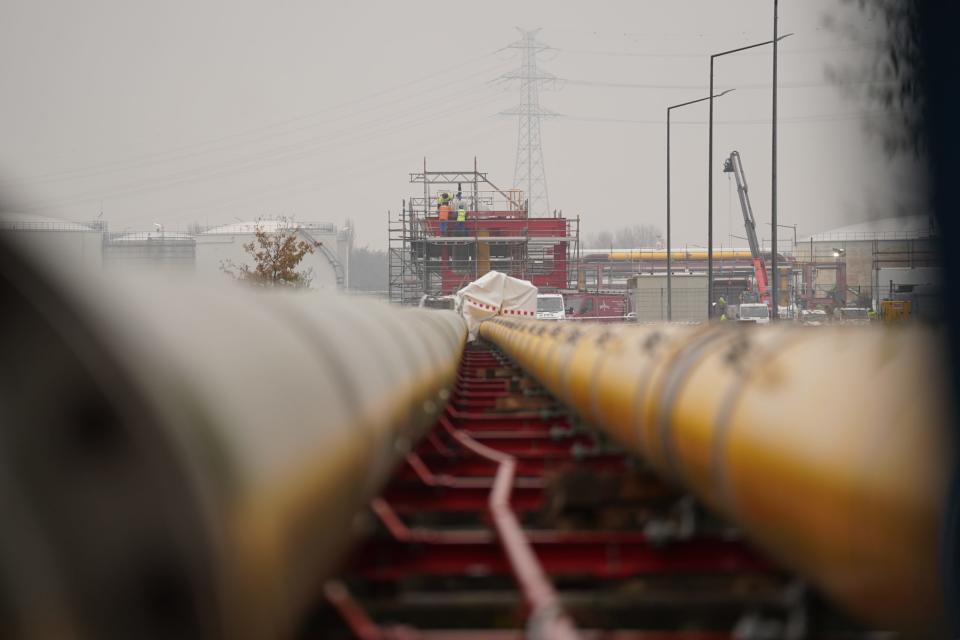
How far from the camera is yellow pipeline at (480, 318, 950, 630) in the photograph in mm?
3145

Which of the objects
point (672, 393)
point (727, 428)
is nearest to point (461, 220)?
point (672, 393)

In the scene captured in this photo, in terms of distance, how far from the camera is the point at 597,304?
6594 centimetres

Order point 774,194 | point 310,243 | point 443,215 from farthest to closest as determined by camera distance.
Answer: point 310,243
point 443,215
point 774,194

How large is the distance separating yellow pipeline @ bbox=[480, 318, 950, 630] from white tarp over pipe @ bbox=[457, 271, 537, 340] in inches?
1181

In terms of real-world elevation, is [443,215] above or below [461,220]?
above

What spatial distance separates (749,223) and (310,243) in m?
29.2

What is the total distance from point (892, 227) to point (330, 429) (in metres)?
2.14

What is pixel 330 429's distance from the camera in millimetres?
4020

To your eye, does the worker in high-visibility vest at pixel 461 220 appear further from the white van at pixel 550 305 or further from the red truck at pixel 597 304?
the white van at pixel 550 305

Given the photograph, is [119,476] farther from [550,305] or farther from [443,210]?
[443,210]

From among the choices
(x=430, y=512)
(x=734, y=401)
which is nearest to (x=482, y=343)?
(x=430, y=512)

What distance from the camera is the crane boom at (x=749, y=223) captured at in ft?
253

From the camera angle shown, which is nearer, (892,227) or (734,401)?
(892,227)

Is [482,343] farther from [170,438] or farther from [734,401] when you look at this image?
[170,438]
